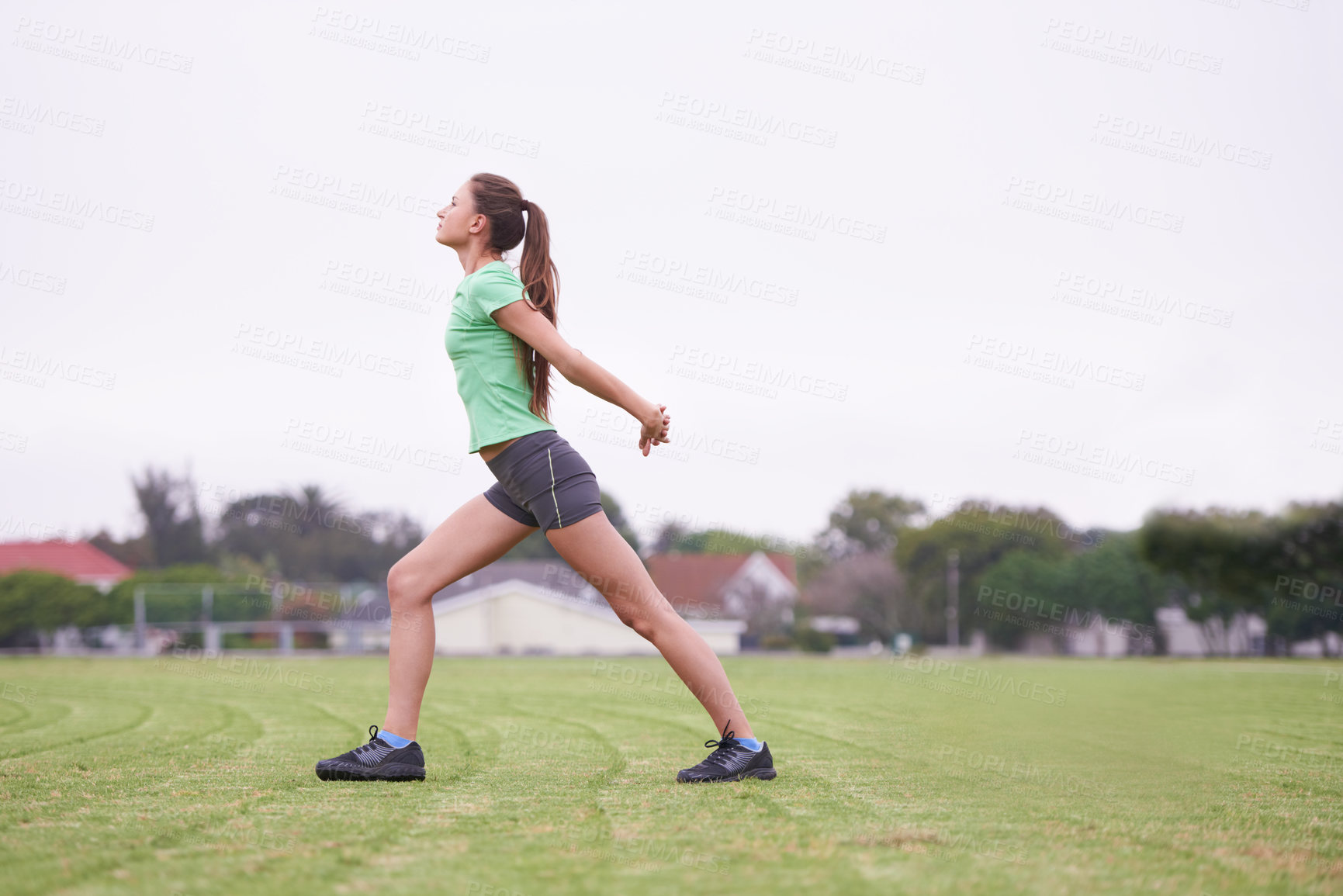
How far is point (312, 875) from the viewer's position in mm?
2164

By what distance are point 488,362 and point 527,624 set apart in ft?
157

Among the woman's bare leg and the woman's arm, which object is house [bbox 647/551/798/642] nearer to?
the woman's bare leg

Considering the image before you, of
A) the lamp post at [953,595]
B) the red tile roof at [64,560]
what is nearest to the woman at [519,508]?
the red tile roof at [64,560]

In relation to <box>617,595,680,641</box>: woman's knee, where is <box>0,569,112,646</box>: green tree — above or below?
below

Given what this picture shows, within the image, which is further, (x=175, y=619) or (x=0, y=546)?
(x=0, y=546)

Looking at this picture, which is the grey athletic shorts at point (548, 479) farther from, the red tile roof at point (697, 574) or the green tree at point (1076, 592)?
the green tree at point (1076, 592)

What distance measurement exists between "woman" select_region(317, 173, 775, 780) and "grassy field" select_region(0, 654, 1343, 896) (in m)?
0.21

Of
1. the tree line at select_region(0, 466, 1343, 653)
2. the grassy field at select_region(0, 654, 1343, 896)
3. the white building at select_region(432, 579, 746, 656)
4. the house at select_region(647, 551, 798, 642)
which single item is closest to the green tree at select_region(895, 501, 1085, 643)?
the tree line at select_region(0, 466, 1343, 653)

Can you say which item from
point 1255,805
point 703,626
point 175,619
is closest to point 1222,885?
point 1255,805

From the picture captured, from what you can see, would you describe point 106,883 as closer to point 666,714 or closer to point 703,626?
point 666,714

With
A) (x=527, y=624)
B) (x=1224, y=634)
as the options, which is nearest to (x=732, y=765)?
(x=527, y=624)

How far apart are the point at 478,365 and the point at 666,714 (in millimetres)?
4020

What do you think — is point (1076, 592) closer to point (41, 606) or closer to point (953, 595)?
point (953, 595)

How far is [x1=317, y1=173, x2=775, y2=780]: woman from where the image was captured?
147 inches
